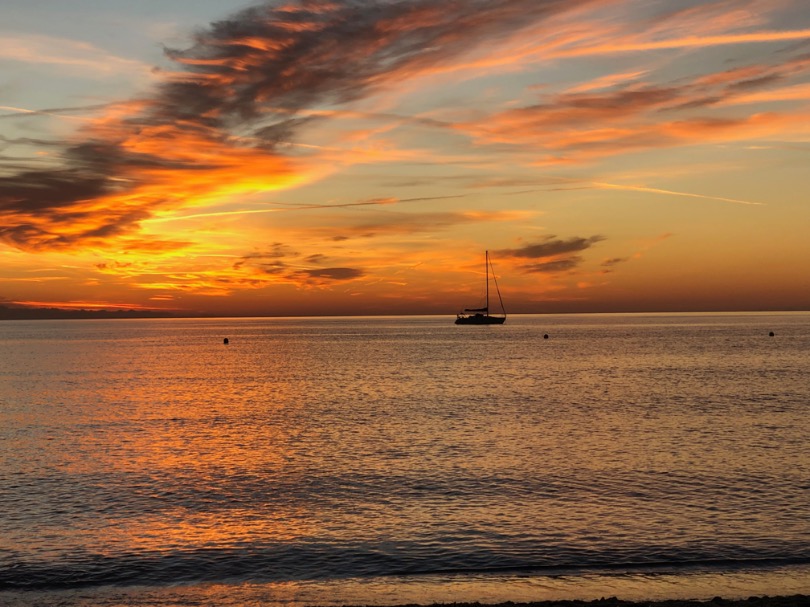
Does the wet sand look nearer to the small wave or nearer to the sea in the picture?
the sea

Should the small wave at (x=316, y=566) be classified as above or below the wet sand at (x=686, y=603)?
below

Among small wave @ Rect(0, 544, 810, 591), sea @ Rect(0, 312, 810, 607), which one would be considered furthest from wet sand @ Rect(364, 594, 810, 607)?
small wave @ Rect(0, 544, 810, 591)

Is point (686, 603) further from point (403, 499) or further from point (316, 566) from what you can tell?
point (403, 499)

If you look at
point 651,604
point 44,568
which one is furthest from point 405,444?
point 651,604

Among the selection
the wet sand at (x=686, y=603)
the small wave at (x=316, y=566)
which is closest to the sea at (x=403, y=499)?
the small wave at (x=316, y=566)

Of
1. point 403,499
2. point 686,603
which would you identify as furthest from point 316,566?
point 686,603

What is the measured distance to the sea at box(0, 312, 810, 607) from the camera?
23.5 metres

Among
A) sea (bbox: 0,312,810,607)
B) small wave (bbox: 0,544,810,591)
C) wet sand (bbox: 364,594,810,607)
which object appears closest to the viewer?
wet sand (bbox: 364,594,810,607)

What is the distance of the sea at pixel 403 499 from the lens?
925 inches

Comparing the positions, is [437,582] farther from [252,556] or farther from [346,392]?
[346,392]

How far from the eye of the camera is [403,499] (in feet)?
114

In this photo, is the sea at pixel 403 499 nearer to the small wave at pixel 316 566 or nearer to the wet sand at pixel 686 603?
the small wave at pixel 316 566

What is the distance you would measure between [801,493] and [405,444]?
2423 cm

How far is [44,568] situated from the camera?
2505 centimetres
